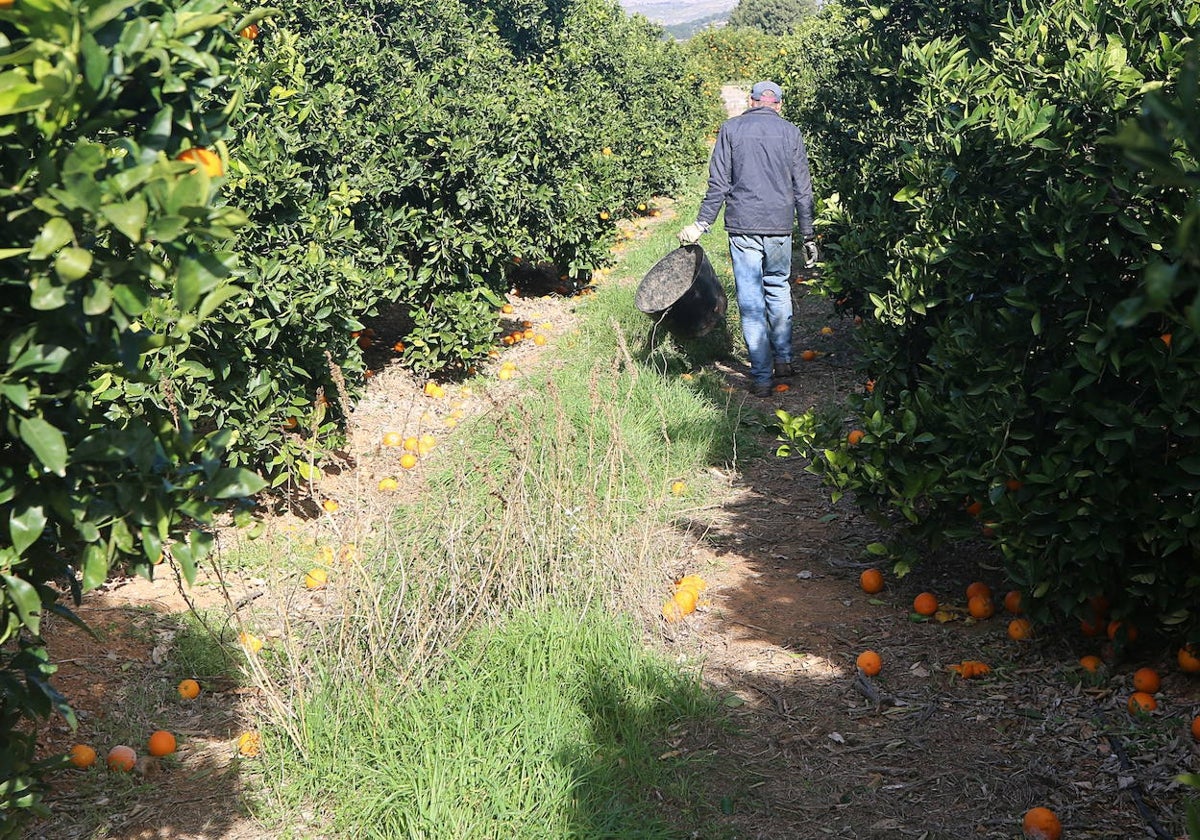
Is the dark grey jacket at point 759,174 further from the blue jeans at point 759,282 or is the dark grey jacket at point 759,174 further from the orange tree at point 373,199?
the orange tree at point 373,199

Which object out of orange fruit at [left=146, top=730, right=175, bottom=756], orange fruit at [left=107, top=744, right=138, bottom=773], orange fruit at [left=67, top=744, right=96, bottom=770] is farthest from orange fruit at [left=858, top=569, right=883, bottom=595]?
orange fruit at [left=67, top=744, right=96, bottom=770]

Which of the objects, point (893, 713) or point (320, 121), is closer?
point (893, 713)

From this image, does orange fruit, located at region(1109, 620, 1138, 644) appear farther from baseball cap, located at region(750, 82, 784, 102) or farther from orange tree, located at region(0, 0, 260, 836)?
baseball cap, located at region(750, 82, 784, 102)

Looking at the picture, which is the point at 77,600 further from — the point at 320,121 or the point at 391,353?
the point at 391,353

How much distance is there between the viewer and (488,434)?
20.4ft

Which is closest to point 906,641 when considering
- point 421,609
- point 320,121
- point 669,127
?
point 421,609

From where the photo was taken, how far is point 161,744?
3584mm

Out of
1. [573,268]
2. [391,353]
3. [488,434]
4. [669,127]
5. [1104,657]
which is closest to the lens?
[1104,657]

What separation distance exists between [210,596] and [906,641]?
3209mm

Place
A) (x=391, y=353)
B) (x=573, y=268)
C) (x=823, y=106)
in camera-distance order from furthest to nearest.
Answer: (x=573, y=268), (x=823, y=106), (x=391, y=353)

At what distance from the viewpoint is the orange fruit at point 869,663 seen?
387 centimetres

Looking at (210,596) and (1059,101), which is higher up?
(1059,101)

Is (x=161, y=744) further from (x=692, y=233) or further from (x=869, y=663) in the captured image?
(x=692, y=233)

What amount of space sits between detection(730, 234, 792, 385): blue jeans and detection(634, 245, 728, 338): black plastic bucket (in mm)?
363
